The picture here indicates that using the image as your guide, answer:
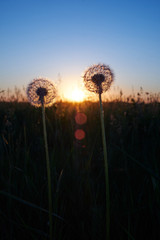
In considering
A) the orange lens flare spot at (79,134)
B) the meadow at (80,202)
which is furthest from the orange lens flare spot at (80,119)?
the meadow at (80,202)

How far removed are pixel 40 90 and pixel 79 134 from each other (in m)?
1.41

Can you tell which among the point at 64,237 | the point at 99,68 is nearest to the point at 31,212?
the point at 64,237

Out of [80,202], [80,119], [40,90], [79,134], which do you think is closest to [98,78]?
[40,90]

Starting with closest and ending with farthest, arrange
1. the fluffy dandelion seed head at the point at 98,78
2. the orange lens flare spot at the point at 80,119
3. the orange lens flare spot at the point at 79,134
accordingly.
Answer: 1. the fluffy dandelion seed head at the point at 98,78
2. the orange lens flare spot at the point at 79,134
3. the orange lens flare spot at the point at 80,119

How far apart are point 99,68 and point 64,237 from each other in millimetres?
1056

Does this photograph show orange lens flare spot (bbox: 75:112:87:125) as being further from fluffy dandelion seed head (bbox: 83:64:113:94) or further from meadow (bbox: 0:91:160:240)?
fluffy dandelion seed head (bbox: 83:64:113:94)

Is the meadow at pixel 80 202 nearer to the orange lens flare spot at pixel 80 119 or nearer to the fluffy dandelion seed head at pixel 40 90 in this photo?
the fluffy dandelion seed head at pixel 40 90

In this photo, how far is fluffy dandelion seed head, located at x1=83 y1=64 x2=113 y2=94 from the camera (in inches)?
42.4

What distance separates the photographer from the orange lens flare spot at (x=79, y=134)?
7.92 feet

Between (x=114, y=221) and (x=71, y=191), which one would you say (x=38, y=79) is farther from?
(x=114, y=221)

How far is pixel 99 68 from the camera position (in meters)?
1.14

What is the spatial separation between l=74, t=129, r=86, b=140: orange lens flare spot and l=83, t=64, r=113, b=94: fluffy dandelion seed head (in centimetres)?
134

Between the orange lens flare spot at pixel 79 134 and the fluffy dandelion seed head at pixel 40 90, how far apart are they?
123cm

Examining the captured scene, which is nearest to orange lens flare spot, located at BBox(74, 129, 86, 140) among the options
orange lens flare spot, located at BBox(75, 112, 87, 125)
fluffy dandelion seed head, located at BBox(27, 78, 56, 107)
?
orange lens flare spot, located at BBox(75, 112, 87, 125)
